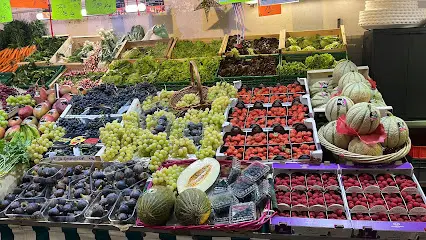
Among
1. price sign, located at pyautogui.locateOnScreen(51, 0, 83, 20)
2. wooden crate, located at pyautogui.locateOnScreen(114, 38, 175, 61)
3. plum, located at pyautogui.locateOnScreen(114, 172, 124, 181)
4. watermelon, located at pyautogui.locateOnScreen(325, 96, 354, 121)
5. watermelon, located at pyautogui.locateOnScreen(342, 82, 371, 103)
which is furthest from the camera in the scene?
wooden crate, located at pyautogui.locateOnScreen(114, 38, 175, 61)

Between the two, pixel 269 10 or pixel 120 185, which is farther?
pixel 269 10

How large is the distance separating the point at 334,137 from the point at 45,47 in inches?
187

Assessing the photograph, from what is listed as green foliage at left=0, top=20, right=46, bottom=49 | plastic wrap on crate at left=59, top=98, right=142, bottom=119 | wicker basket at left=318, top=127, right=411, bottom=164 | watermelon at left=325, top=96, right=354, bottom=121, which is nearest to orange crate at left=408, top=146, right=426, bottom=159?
watermelon at left=325, top=96, right=354, bottom=121

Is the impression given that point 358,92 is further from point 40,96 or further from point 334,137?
point 40,96

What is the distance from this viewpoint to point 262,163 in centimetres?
284

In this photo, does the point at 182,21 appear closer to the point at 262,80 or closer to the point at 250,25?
the point at 250,25

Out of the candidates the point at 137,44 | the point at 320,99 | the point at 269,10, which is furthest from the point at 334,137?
the point at 137,44

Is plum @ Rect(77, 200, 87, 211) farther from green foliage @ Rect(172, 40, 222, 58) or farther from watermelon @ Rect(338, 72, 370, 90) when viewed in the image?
green foliage @ Rect(172, 40, 222, 58)

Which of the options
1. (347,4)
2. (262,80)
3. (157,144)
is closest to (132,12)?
(262,80)

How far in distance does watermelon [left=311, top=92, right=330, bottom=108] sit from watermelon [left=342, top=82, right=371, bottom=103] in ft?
1.04

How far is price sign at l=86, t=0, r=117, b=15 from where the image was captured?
180 inches

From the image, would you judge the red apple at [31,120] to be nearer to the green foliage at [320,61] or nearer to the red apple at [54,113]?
the red apple at [54,113]

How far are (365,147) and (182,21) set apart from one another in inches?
160

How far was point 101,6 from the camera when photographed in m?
4.58
